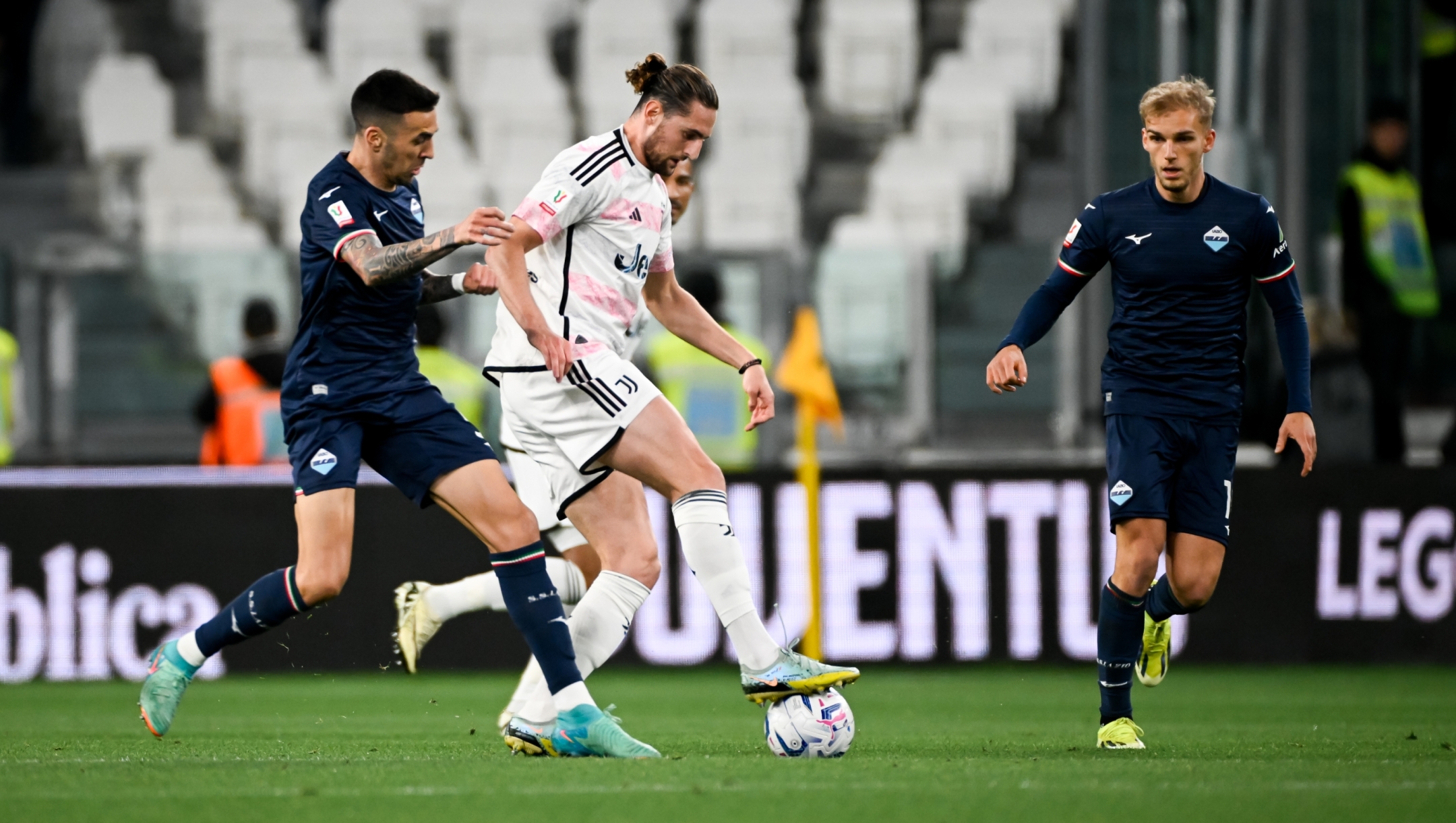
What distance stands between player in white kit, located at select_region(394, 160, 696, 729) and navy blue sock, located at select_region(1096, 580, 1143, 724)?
1.63m

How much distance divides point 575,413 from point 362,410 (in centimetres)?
62

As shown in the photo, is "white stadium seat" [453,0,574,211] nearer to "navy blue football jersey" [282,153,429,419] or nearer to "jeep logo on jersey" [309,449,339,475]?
"navy blue football jersey" [282,153,429,419]

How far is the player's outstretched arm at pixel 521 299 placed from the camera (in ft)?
16.4

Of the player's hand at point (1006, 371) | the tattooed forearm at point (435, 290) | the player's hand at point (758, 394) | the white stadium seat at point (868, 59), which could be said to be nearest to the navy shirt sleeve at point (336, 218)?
the tattooed forearm at point (435, 290)

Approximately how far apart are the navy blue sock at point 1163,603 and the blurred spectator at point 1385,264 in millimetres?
6118

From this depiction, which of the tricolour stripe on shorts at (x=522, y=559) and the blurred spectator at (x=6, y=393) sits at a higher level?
the blurred spectator at (x=6, y=393)

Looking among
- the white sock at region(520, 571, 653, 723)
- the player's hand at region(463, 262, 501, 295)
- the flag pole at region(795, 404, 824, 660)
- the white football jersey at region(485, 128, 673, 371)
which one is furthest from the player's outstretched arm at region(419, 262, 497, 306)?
the flag pole at region(795, 404, 824, 660)

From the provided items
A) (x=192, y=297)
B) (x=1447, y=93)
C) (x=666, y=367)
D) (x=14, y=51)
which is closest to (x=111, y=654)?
(x=666, y=367)

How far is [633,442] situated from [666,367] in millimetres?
4928

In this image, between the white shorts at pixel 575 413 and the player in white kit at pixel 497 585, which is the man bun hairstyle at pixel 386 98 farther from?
the player in white kit at pixel 497 585

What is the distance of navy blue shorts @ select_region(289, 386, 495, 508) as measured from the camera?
5.36 meters

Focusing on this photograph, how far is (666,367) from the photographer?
1012 centimetres

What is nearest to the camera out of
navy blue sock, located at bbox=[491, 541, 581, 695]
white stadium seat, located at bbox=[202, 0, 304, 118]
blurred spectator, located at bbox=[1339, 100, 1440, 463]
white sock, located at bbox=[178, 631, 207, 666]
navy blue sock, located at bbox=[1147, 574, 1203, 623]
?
navy blue sock, located at bbox=[491, 541, 581, 695]

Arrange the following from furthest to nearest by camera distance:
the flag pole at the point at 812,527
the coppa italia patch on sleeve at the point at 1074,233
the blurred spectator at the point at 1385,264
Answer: the blurred spectator at the point at 1385,264 → the flag pole at the point at 812,527 → the coppa italia patch on sleeve at the point at 1074,233
